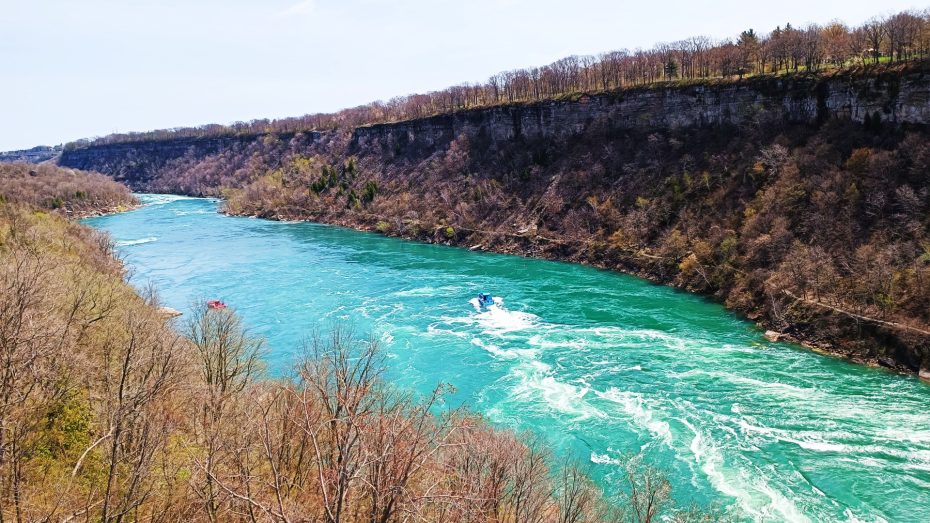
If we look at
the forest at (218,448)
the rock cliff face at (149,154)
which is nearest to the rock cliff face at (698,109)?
the forest at (218,448)

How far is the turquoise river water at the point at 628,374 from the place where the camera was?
2052cm

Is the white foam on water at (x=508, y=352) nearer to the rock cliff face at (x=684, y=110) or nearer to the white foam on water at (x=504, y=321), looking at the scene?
the white foam on water at (x=504, y=321)

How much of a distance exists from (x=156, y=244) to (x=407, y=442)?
68.9 metres

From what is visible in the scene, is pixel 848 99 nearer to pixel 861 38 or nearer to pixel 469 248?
pixel 861 38

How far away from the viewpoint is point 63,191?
105 m

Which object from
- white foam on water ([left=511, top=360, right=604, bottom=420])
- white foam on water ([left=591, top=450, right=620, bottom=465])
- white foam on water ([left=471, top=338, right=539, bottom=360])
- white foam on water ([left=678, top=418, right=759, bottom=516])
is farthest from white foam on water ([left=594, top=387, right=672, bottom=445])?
white foam on water ([left=471, top=338, right=539, bottom=360])

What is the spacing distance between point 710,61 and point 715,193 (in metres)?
25.1

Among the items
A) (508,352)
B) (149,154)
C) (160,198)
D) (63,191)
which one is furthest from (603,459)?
(149,154)

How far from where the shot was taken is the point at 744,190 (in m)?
48.7

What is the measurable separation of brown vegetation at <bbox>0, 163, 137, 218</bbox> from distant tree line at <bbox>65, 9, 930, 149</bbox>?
49576 mm

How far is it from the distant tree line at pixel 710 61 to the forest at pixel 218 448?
48.6 meters

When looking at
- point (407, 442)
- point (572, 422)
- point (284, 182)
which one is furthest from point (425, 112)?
point (407, 442)

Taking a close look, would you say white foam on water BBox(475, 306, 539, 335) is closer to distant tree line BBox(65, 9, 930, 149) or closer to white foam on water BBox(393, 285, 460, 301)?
white foam on water BBox(393, 285, 460, 301)

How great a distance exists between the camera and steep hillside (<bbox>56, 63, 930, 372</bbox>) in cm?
3441
